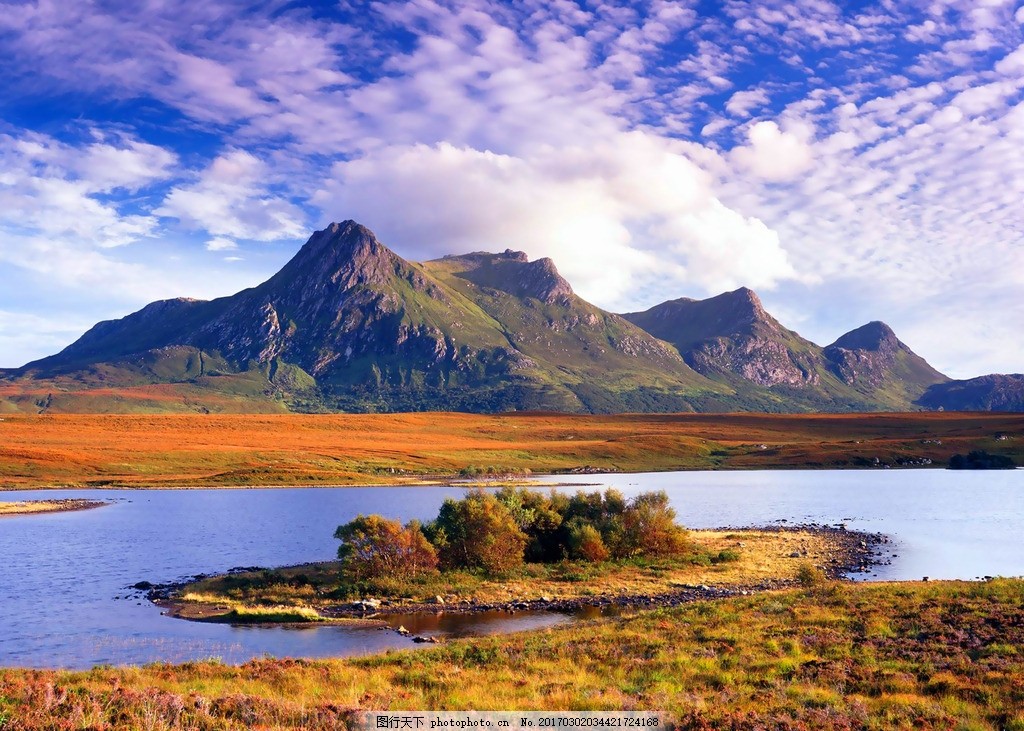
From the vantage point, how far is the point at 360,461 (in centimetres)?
17562

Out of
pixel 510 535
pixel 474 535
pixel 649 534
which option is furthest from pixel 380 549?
pixel 649 534

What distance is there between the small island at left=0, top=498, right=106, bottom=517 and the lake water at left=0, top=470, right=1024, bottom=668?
3.63 metres

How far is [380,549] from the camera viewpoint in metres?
51.4

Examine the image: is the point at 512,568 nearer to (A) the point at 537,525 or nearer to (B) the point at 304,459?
(A) the point at 537,525

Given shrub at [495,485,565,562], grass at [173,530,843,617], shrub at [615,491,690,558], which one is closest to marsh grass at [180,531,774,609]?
grass at [173,530,843,617]

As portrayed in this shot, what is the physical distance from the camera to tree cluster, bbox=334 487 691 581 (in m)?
51.5

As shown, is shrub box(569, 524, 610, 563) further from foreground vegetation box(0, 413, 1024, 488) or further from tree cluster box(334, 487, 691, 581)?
foreground vegetation box(0, 413, 1024, 488)

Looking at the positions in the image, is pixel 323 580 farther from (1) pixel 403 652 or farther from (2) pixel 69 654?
(1) pixel 403 652

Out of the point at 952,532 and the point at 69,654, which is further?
the point at 952,532

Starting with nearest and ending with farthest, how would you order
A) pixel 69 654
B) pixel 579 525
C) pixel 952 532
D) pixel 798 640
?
pixel 798 640 < pixel 69 654 < pixel 579 525 < pixel 952 532

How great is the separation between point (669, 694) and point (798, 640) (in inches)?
380

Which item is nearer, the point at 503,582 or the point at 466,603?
the point at 466,603

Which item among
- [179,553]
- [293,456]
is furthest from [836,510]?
[293,456]

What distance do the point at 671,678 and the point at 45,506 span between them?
107 m
